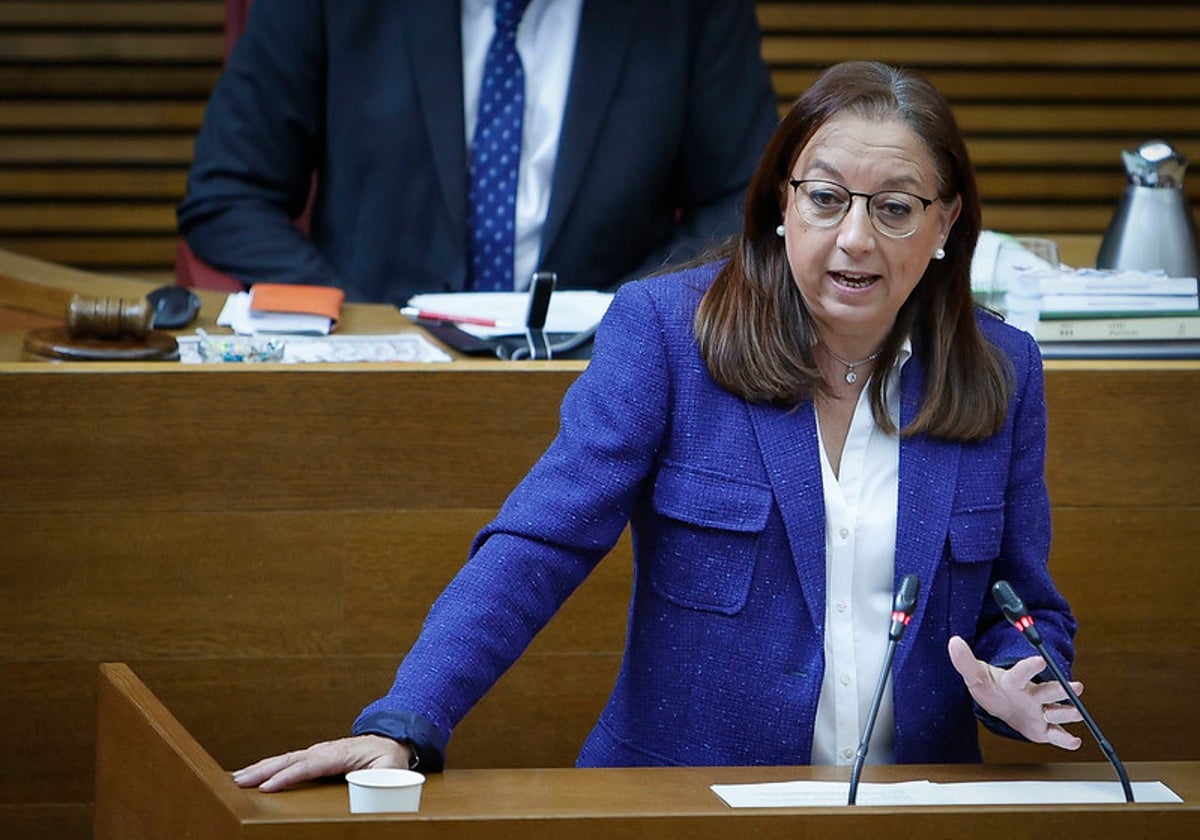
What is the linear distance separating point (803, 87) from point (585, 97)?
2.55 m

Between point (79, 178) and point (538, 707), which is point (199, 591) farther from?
point (79, 178)

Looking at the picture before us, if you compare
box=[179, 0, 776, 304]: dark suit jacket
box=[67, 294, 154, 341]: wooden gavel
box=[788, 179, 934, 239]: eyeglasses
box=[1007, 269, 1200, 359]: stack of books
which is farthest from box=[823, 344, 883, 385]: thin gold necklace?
box=[179, 0, 776, 304]: dark suit jacket

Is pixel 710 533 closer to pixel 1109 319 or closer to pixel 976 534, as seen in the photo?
pixel 976 534

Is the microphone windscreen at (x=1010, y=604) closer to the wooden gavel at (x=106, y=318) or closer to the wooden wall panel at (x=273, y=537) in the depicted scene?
the wooden wall panel at (x=273, y=537)

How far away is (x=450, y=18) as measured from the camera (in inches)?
144

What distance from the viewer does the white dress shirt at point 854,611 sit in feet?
7.06

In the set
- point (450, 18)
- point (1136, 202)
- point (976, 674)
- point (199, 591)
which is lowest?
point (199, 591)

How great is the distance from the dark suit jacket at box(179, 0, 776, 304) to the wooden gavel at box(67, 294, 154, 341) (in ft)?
2.17

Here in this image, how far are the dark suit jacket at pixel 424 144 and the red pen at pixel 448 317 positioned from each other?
0.34 metres

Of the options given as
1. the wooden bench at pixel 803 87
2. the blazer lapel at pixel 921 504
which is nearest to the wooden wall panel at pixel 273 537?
the blazer lapel at pixel 921 504

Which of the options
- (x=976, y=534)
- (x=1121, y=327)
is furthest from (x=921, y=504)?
(x=1121, y=327)

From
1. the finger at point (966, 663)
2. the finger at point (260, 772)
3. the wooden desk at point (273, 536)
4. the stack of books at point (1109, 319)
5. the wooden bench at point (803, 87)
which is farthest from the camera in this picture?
the wooden bench at point (803, 87)

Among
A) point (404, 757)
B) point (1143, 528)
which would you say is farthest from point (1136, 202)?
point (404, 757)

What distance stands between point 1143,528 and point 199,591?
151cm
